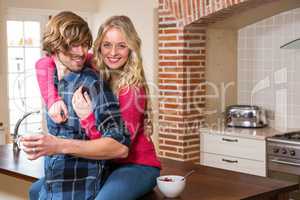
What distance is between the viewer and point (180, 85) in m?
5.42

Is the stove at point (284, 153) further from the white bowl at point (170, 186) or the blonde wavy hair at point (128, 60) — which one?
the blonde wavy hair at point (128, 60)

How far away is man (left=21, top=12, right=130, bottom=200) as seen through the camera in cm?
218

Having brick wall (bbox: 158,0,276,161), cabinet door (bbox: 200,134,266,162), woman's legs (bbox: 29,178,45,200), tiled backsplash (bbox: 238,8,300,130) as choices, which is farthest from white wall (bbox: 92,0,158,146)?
woman's legs (bbox: 29,178,45,200)

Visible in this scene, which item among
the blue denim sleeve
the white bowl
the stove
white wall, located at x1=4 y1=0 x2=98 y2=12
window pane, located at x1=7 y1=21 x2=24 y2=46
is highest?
white wall, located at x1=4 y1=0 x2=98 y2=12

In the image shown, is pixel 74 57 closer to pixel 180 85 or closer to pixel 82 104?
pixel 82 104

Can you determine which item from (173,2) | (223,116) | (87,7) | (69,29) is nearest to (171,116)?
(223,116)

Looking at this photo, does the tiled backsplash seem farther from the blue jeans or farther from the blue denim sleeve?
the blue denim sleeve

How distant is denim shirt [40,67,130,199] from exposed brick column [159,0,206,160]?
3.17 meters

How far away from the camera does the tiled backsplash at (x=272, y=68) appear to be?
17.8 ft

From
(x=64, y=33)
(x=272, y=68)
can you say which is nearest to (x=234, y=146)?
(x=272, y=68)

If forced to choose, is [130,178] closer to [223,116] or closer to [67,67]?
[67,67]

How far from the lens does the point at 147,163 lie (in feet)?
8.04

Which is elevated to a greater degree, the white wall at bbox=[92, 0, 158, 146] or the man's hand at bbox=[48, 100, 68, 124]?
the white wall at bbox=[92, 0, 158, 146]

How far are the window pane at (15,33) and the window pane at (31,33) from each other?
55mm
